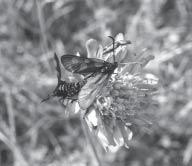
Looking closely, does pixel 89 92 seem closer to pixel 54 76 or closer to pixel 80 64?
pixel 80 64

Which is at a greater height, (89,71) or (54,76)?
(89,71)

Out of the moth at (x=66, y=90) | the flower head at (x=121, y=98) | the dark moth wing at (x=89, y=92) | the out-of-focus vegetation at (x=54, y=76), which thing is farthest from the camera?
the out-of-focus vegetation at (x=54, y=76)

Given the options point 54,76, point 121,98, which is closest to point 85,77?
point 121,98

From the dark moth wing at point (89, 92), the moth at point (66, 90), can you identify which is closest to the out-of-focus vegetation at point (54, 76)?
the moth at point (66, 90)

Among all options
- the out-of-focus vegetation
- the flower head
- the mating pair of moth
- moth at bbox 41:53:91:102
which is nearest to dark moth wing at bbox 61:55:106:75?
the mating pair of moth

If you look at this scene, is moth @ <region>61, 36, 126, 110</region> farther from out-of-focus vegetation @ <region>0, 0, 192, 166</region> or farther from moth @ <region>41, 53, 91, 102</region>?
out-of-focus vegetation @ <region>0, 0, 192, 166</region>

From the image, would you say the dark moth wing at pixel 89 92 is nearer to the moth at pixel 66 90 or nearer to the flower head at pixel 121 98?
the moth at pixel 66 90

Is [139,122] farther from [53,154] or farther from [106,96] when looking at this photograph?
[53,154]
